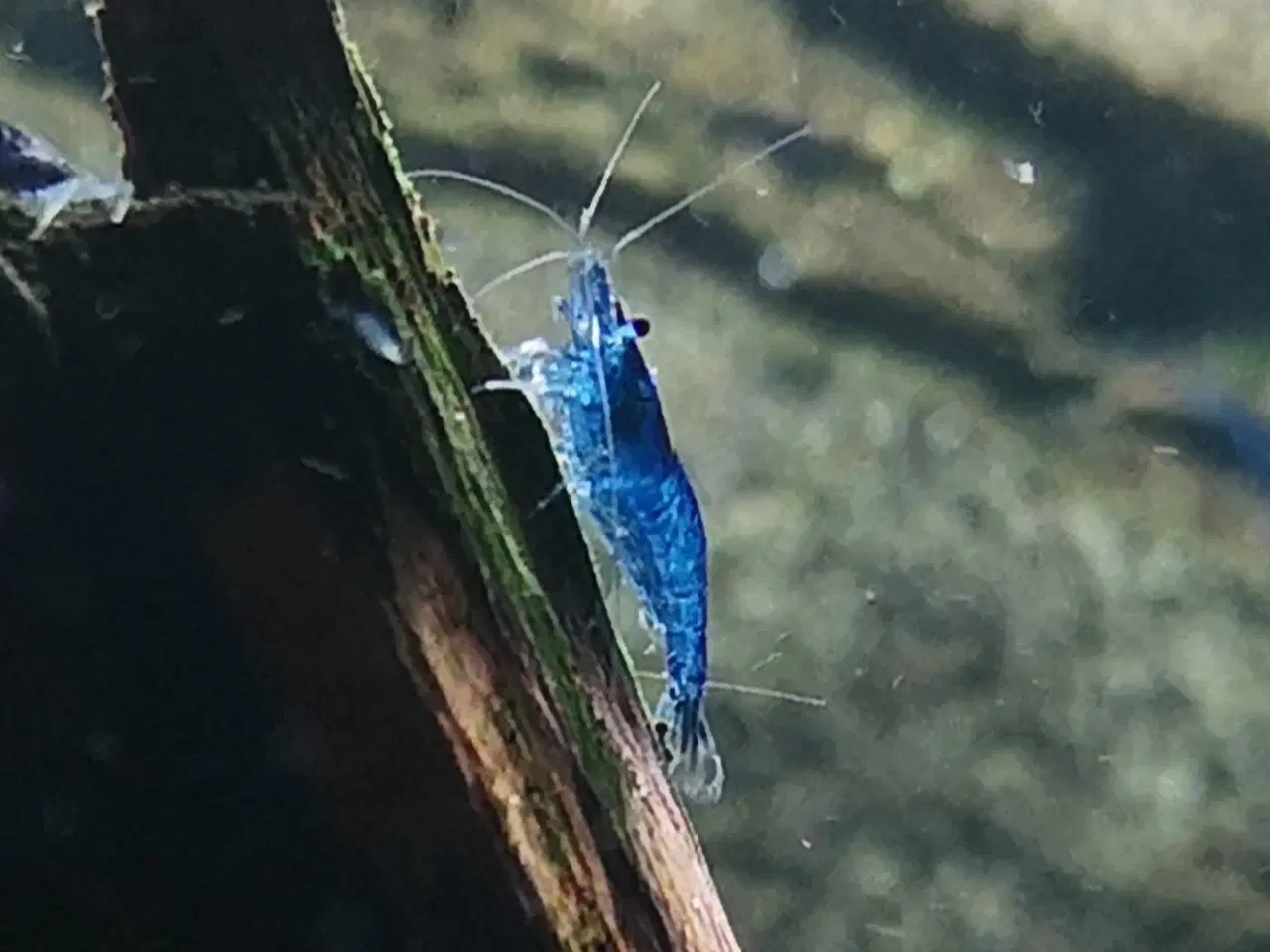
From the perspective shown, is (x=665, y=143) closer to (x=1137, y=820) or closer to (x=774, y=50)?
(x=774, y=50)

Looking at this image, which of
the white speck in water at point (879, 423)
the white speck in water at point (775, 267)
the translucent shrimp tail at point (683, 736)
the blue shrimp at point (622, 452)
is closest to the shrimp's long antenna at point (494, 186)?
the white speck in water at point (775, 267)

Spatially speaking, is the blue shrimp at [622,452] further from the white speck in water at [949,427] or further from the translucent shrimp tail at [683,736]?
the white speck in water at [949,427]

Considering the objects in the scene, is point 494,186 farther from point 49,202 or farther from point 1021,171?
point 49,202

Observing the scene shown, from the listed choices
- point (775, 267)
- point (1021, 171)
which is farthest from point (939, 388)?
point (1021, 171)

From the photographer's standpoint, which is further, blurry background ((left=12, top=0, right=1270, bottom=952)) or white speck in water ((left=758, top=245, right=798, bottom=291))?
white speck in water ((left=758, top=245, right=798, bottom=291))

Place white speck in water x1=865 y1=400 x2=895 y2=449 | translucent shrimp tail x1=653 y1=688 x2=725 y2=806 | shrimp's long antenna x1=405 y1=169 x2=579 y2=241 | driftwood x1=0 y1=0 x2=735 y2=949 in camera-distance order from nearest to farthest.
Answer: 1. driftwood x1=0 y1=0 x2=735 y2=949
2. translucent shrimp tail x1=653 y1=688 x2=725 y2=806
3. shrimp's long antenna x1=405 y1=169 x2=579 y2=241
4. white speck in water x1=865 y1=400 x2=895 y2=449

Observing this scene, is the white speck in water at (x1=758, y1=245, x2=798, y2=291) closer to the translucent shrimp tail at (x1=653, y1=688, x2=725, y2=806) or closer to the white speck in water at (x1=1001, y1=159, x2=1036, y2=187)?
the white speck in water at (x1=1001, y1=159, x2=1036, y2=187)

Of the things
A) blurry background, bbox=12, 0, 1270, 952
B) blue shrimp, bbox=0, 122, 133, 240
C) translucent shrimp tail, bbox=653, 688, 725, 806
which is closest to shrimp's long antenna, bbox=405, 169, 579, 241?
blurry background, bbox=12, 0, 1270, 952
